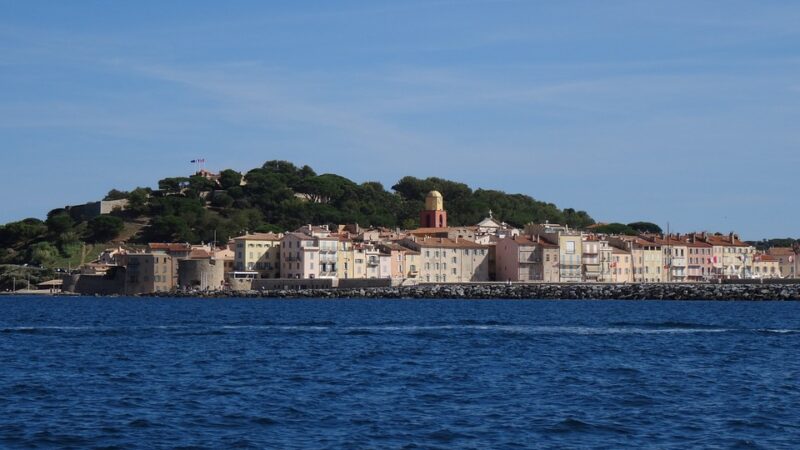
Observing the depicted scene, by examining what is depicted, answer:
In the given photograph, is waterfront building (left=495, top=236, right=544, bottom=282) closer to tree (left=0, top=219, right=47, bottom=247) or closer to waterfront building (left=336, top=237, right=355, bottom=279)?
waterfront building (left=336, top=237, right=355, bottom=279)

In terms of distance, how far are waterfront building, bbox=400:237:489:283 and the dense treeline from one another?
73.0 ft

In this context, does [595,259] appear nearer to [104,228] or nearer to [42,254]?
[104,228]

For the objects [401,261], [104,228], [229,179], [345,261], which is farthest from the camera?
[229,179]

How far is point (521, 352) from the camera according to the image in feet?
108

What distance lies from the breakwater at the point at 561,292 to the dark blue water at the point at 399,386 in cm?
3411

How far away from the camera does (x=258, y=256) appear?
89.8 metres

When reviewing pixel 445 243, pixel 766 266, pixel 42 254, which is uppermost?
pixel 42 254

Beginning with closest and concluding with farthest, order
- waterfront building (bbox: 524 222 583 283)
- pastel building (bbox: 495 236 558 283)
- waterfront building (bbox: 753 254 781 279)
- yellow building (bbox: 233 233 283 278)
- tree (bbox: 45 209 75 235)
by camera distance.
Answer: yellow building (bbox: 233 233 283 278) → pastel building (bbox: 495 236 558 283) → waterfront building (bbox: 524 222 583 283) → waterfront building (bbox: 753 254 781 279) → tree (bbox: 45 209 75 235)

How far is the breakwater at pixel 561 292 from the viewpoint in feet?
257

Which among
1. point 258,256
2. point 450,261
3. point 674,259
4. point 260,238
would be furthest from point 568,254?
point 258,256

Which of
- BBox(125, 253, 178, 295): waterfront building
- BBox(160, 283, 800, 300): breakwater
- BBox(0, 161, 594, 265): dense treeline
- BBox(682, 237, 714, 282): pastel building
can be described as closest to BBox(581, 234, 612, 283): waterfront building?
BBox(160, 283, 800, 300): breakwater

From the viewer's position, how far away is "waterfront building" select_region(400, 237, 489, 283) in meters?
92.8

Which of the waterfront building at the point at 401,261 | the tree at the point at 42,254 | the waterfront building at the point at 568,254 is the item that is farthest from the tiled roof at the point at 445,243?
the tree at the point at 42,254

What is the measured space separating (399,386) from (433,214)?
86917 millimetres
